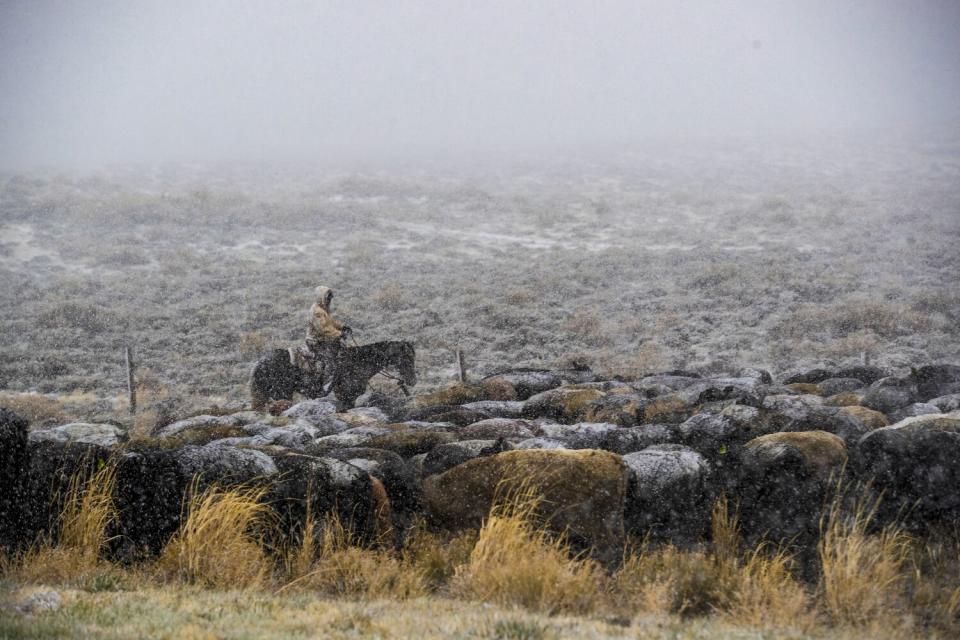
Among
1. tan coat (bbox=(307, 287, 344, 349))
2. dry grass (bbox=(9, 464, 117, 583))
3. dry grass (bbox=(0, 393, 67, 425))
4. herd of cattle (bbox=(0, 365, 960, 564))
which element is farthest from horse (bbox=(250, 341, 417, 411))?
dry grass (bbox=(9, 464, 117, 583))

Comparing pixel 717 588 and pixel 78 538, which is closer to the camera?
pixel 717 588

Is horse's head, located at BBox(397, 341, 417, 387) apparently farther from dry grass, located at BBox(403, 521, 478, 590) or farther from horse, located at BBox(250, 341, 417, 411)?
dry grass, located at BBox(403, 521, 478, 590)

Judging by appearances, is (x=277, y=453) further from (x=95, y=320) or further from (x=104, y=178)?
(x=104, y=178)

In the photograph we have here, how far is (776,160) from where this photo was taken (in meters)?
59.1

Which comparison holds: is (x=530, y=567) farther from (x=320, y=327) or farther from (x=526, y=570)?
(x=320, y=327)

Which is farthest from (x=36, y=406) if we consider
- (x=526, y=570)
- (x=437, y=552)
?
(x=526, y=570)

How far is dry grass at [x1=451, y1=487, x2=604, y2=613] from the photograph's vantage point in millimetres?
4766

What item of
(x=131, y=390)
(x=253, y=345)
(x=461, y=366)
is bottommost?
(x=253, y=345)

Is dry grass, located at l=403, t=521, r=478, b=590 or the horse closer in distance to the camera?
dry grass, located at l=403, t=521, r=478, b=590

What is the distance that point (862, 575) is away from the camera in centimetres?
464

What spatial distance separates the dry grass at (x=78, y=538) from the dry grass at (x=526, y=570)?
2.33 metres

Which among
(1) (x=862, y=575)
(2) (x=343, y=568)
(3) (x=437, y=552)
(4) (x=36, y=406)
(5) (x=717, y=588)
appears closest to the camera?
(1) (x=862, y=575)

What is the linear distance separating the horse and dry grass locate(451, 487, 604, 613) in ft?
30.2

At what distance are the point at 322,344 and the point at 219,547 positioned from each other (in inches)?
363
